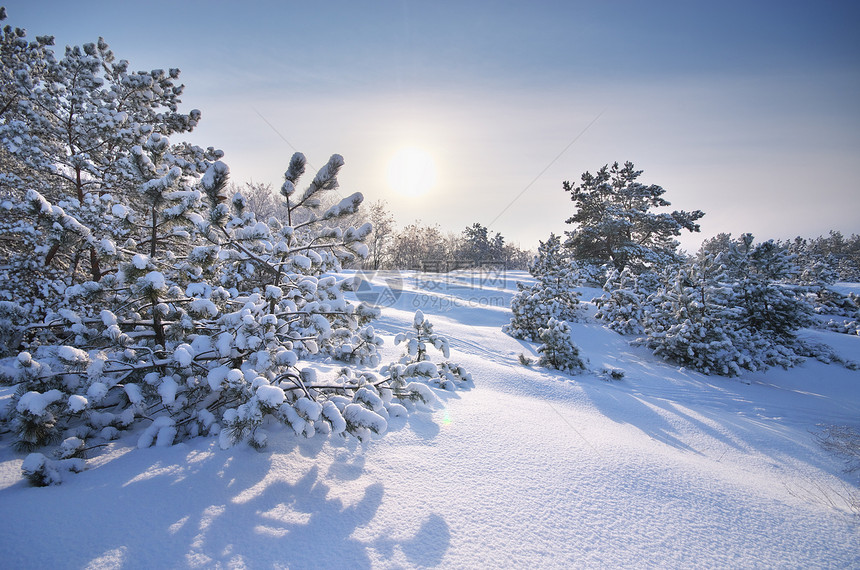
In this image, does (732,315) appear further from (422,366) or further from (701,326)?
(422,366)

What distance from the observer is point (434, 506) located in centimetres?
184

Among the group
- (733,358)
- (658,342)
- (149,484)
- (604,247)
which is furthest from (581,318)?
(149,484)

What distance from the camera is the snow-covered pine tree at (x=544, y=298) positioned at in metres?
10.1

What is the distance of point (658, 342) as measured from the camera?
920 cm

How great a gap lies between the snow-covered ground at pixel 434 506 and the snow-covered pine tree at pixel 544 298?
21.8ft

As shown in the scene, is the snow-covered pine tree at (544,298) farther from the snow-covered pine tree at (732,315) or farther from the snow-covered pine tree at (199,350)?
the snow-covered pine tree at (199,350)

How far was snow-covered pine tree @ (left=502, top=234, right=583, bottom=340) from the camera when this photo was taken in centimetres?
1011

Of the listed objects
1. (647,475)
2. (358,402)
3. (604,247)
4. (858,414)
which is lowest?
(858,414)

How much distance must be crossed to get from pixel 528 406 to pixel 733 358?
842 centimetres

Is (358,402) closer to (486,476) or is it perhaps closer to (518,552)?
(486,476)

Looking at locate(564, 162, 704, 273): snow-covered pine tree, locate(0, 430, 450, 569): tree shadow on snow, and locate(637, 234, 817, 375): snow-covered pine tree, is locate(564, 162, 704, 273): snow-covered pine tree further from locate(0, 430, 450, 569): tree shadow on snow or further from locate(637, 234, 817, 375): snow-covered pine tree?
locate(0, 430, 450, 569): tree shadow on snow

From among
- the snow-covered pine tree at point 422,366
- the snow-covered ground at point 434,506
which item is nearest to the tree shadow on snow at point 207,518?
the snow-covered ground at point 434,506

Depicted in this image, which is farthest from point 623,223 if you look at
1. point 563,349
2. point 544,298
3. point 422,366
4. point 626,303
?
point 422,366

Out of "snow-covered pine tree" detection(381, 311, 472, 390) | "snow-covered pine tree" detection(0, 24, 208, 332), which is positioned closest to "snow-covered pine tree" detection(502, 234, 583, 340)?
"snow-covered pine tree" detection(381, 311, 472, 390)
